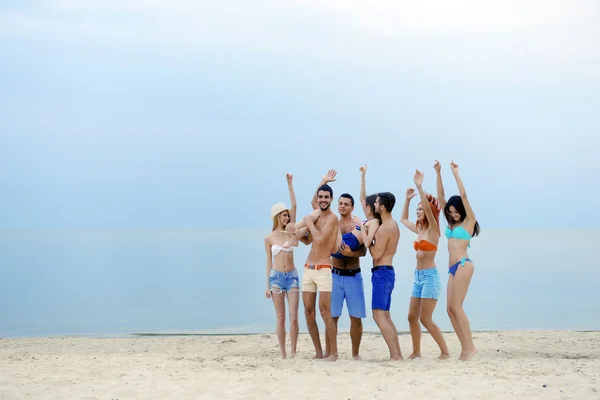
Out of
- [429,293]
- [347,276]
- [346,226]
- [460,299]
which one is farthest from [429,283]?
[346,226]

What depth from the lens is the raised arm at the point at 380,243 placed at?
304 inches

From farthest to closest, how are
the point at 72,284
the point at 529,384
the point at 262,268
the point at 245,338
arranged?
1. the point at 262,268
2. the point at 72,284
3. the point at 245,338
4. the point at 529,384

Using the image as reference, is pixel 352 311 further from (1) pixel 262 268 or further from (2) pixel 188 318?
(1) pixel 262 268

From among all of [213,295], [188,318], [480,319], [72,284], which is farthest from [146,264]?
[480,319]

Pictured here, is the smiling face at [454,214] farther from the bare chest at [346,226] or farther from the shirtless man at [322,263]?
the shirtless man at [322,263]

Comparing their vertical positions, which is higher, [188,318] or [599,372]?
[599,372]

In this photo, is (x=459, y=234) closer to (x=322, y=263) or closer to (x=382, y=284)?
(x=382, y=284)

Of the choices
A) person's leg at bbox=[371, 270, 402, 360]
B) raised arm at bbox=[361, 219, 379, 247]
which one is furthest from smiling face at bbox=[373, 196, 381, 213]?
person's leg at bbox=[371, 270, 402, 360]

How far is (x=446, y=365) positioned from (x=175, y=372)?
10.2ft

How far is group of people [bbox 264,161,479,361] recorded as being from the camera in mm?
7711

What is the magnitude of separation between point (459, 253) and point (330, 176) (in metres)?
1.87

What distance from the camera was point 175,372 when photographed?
23.3 feet

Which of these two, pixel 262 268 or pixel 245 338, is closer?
pixel 245 338

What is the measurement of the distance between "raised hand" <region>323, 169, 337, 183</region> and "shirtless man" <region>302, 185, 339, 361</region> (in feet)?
0.65
